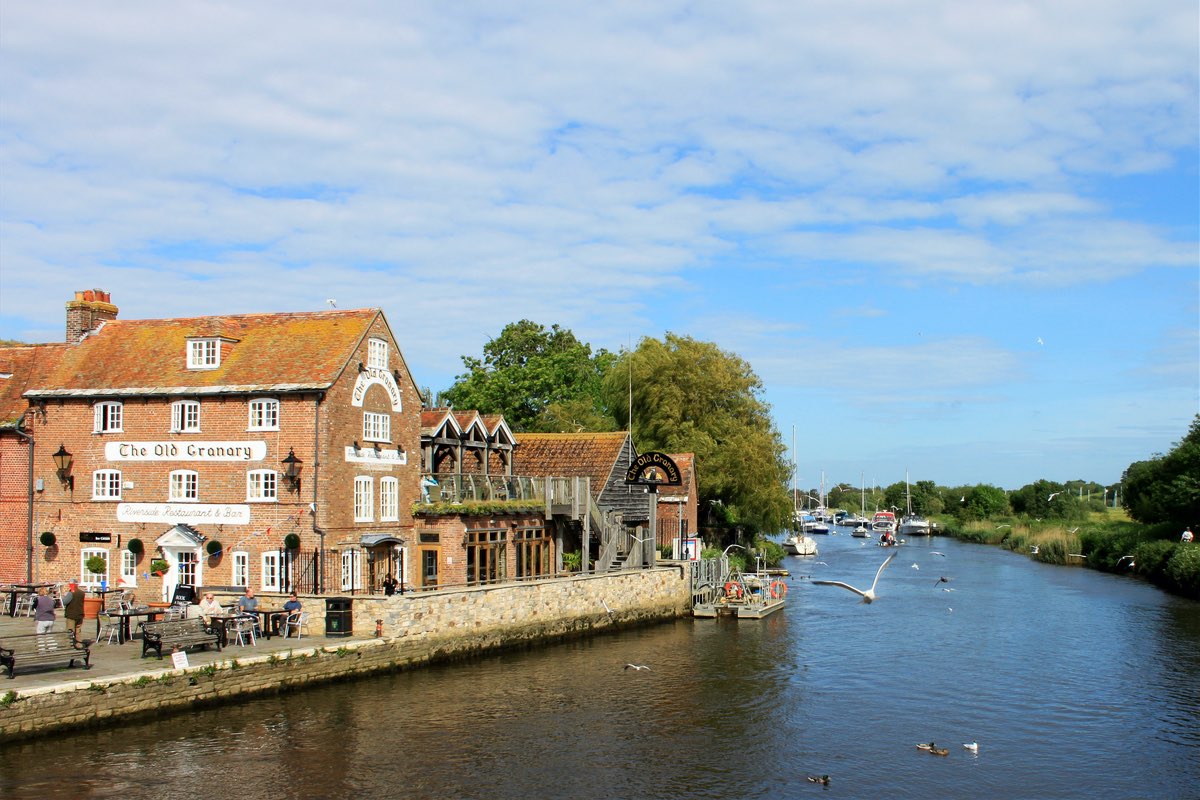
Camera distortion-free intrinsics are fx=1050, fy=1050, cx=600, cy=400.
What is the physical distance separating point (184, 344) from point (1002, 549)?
262 feet

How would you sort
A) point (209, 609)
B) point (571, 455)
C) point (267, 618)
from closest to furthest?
point (209, 609), point (267, 618), point (571, 455)

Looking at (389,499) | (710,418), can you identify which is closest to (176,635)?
(389,499)

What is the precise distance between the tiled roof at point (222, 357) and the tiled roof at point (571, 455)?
46.0 ft

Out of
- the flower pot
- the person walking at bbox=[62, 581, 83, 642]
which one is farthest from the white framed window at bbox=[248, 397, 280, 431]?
the person walking at bbox=[62, 581, 83, 642]

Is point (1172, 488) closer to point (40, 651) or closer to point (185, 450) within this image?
point (185, 450)

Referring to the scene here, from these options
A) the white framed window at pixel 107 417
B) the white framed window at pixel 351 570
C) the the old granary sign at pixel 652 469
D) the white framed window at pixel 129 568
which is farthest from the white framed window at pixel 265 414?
the the old granary sign at pixel 652 469

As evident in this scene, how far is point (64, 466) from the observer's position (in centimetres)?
3434

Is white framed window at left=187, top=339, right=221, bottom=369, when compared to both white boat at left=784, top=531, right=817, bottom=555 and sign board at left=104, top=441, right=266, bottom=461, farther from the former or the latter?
white boat at left=784, top=531, right=817, bottom=555

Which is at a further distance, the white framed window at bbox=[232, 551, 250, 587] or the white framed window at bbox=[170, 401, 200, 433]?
the white framed window at bbox=[170, 401, 200, 433]

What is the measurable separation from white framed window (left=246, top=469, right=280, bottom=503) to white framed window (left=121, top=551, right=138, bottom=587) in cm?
457

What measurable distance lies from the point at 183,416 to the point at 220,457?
2.04 metres

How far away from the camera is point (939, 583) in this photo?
60656 mm

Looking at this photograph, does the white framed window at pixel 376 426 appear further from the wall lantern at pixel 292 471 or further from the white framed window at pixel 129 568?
the white framed window at pixel 129 568

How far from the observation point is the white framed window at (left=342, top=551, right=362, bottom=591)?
32.6 m
